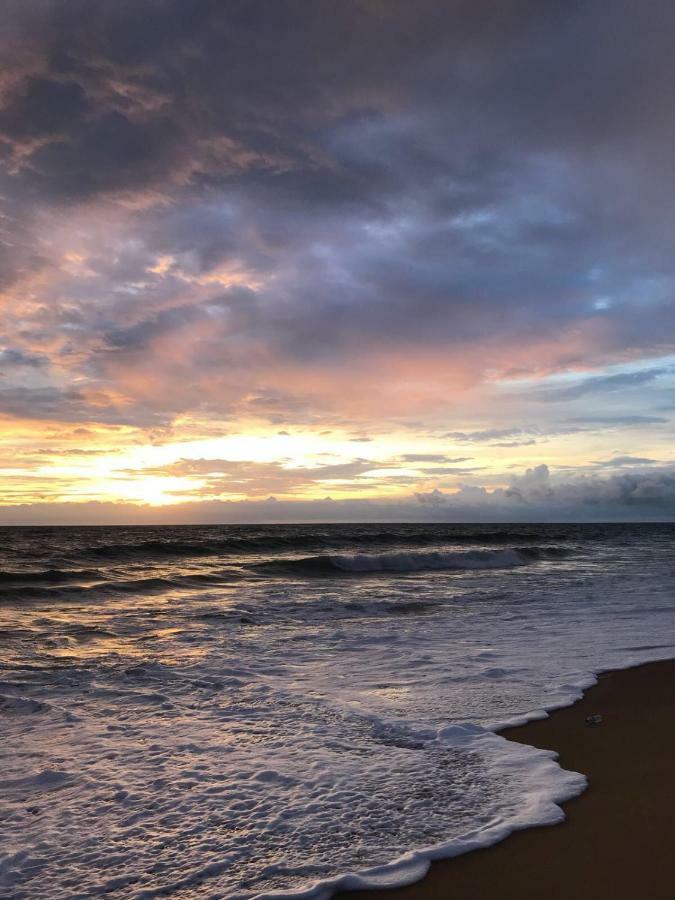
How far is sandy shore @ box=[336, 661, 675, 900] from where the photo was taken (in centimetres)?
321

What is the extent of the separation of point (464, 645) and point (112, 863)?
731 cm

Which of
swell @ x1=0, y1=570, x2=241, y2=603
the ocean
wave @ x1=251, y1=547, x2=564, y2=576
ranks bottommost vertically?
→ wave @ x1=251, y1=547, x2=564, y2=576

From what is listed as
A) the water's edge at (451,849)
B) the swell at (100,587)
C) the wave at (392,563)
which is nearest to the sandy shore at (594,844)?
the water's edge at (451,849)

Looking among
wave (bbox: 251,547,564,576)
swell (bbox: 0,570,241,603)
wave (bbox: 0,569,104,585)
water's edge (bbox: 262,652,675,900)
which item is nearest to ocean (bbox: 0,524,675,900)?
water's edge (bbox: 262,652,675,900)

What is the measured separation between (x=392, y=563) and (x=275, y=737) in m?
25.1

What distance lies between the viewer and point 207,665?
8.56 m

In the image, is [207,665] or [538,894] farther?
[207,665]

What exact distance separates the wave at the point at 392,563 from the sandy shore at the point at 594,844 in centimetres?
2080

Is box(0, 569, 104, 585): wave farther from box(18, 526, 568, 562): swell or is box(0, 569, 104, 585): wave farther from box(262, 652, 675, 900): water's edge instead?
box(262, 652, 675, 900): water's edge

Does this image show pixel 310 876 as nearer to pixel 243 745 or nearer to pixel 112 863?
pixel 112 863

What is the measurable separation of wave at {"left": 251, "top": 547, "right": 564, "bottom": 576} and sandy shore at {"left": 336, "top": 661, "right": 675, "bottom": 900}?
20.8m

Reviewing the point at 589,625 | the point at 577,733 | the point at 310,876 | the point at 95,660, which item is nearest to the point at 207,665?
the point at 95,660

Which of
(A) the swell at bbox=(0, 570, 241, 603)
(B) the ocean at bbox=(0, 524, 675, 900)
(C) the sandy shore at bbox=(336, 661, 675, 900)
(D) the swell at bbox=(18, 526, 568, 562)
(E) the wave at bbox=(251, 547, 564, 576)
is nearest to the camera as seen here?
(C) the sandy shore at bbox=(336, 661, 675, 900)

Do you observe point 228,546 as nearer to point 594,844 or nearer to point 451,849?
point 451,849
